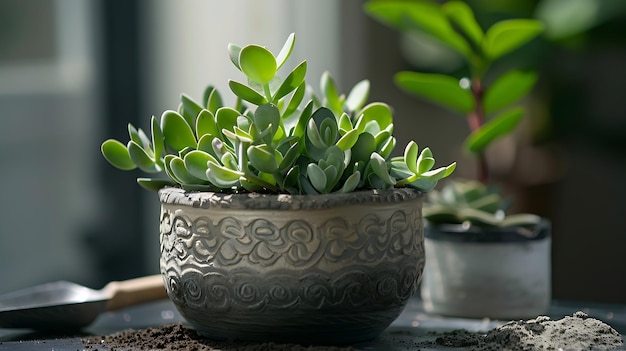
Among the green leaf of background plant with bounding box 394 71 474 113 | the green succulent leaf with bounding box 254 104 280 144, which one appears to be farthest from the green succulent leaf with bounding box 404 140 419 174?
the green leaf of background plant with bounding box 394 71 474 113

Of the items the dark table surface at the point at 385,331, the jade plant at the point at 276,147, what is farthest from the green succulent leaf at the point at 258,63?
the dark table surface at the point at 385,331

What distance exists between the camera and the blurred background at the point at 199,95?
1926 millimetres

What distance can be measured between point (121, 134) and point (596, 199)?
112 cm

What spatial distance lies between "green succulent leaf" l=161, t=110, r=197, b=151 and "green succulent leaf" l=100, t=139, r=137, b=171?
0.04 metres

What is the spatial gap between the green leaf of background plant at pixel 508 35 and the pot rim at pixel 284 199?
0.38 metres

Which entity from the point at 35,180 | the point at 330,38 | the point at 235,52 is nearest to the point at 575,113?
the point at 330,38

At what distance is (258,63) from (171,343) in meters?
0.24

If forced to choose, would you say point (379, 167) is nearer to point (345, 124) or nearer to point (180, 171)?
point (345, 124)

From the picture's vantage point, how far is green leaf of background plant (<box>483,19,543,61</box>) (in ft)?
3.26

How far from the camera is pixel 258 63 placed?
668 millimetres

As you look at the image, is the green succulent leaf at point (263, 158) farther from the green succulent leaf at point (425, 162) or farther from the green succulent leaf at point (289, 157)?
the green succulent leaf at point (425, 162)

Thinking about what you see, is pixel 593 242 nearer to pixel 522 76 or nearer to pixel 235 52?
pixel 522 76

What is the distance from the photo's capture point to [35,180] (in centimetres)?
208

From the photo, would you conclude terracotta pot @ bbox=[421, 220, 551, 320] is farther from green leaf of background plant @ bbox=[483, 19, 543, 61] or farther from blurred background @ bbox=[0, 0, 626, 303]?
blurred background @ bbox=[0, 0, 626, 303]
